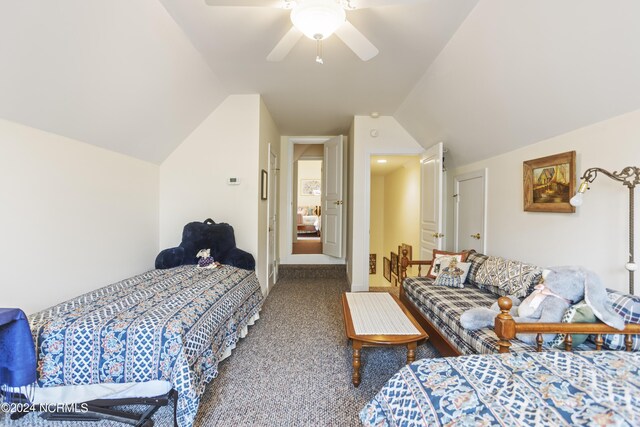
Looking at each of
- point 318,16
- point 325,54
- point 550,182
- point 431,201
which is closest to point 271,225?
point 431,201

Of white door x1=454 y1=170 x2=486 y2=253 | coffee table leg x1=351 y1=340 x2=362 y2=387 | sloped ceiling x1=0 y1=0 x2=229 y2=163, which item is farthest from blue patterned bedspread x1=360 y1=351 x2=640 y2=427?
sloped ceiling x1=0 y1=0 x2=229 y2=163

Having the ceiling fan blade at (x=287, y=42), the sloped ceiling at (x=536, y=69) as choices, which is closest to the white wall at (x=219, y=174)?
the ceiling fan blade at (x=287, y=42)

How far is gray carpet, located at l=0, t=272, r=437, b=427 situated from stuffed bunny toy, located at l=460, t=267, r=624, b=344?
72 cm

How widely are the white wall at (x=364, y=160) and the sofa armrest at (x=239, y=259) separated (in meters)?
1.60

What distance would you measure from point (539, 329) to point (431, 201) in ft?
7.95

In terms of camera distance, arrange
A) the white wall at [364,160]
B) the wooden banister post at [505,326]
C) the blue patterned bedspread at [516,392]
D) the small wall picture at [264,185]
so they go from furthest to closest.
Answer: the white wall at [364,160], the small wall picture at [264,185], the wooden banister post at [505,326], the blue patterned bedspread at [516,392]

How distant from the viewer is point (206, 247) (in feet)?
10.6

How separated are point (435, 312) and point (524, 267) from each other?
2.59ft

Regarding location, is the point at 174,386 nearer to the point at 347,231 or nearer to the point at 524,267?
the point at 524,267

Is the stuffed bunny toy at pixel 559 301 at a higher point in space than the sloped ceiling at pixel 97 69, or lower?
lower

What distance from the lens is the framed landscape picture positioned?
80.9 inches

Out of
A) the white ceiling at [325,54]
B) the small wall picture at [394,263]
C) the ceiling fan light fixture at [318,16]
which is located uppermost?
the white ceiling at [325,54]

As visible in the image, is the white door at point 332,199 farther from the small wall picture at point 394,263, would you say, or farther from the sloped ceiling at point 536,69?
the small wall picture at point 394,263

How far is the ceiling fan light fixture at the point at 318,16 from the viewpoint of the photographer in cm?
150
